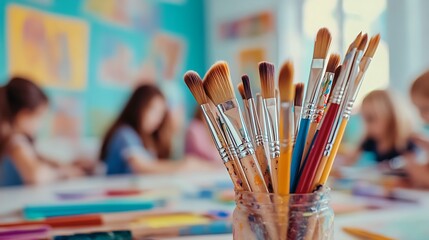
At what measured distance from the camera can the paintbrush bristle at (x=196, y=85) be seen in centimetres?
34

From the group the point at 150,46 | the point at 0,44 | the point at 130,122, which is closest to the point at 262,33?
the point at 150,46

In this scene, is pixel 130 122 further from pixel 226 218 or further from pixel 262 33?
pixel 226 218

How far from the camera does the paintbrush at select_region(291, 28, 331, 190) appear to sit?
0.32 metres

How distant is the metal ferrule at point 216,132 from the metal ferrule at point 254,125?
0.02 meters

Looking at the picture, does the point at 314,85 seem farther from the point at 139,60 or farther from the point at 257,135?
the point at 139,60

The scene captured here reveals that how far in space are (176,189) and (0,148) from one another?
0.60m

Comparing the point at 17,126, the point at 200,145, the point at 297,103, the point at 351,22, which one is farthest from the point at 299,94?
the point at 351,22

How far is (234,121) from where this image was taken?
1.11ft

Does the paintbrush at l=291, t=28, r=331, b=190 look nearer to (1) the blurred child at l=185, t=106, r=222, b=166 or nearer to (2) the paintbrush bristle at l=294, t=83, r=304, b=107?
(2) the paintbrush bristle at l=294, t=83, r=304, b=107

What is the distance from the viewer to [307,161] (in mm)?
322

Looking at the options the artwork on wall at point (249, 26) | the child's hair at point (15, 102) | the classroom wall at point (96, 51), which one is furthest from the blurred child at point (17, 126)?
the artwork on wall at point (249, 26)

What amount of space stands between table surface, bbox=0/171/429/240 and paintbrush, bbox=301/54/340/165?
198 mm

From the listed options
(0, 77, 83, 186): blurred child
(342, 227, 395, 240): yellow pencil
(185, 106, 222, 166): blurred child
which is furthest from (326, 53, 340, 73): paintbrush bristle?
(185, 106, 222, 166): blurred child

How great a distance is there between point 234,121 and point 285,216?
3.0 inches
